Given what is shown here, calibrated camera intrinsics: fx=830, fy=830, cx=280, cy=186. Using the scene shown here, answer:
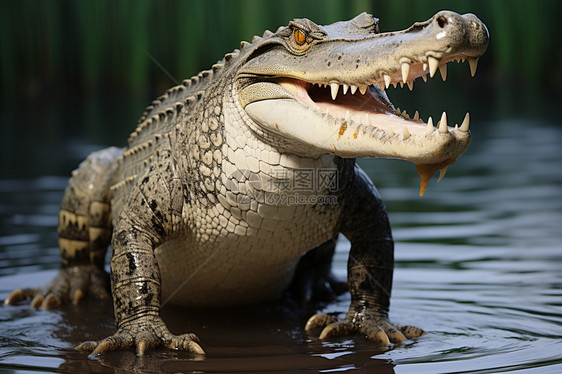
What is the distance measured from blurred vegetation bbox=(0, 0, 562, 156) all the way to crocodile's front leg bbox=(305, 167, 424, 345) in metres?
9.99

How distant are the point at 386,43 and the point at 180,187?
1.44m

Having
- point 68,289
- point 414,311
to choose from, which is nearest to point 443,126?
point 414,311

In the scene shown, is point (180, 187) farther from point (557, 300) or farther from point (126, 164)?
Result: point (557, 300)

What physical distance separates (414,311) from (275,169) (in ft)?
4.49

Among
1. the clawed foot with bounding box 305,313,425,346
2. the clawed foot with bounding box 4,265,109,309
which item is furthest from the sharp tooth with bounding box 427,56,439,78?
the clawed foot with bounding box 4,265,109,309

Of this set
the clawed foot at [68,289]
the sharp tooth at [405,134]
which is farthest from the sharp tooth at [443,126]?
the clawed foot at [68,289]

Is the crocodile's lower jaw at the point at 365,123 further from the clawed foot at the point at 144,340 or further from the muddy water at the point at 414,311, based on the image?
the clawed foot at the point at 144,340

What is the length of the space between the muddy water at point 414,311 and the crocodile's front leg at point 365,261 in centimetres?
20

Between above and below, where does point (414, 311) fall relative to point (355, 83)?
below

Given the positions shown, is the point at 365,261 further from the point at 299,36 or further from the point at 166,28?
the point at 166,28

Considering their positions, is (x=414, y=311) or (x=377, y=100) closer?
(x=377, y=100)

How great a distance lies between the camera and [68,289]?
17.6 ft

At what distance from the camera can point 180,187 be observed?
4.28 metres

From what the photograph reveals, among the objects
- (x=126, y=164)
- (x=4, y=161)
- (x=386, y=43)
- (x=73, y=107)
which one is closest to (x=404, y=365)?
(x=386, y=43)
